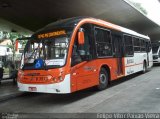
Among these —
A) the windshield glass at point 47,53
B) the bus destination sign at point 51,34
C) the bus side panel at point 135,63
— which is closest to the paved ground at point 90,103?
the windshield glass at point 47,53

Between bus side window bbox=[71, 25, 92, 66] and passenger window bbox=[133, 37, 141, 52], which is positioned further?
passenger window bbox=[133, 37, 141, 52]

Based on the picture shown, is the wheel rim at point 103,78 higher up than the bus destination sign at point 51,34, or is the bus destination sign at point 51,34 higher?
the bus destination sign at point 51,34

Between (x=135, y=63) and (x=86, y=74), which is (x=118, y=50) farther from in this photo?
(x=86, y=74)

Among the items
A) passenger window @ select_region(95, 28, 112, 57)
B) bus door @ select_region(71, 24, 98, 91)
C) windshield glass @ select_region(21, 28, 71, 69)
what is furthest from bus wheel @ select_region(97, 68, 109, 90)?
windshield glass @ select_region(21, 28, 71, 69)

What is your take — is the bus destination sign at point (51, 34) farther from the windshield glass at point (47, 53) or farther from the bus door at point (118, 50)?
the bus door at point (118, 50)

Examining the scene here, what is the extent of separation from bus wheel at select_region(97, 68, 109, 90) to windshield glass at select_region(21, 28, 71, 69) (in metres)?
2.86

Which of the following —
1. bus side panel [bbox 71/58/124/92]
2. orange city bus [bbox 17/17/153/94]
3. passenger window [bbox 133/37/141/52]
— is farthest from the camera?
passenger window [bbox 133/37/141/52]

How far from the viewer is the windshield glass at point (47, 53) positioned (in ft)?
31.2

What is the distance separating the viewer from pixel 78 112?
7906 millimetres

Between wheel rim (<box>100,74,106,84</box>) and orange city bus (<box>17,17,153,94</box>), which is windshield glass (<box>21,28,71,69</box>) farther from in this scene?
wheel rim (<box>100,74,106,84</box>)

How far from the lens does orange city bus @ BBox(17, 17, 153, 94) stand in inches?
367

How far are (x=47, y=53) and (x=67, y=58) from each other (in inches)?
34.9

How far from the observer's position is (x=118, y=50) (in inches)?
560

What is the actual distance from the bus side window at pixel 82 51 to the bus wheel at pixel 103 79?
1.48 m
